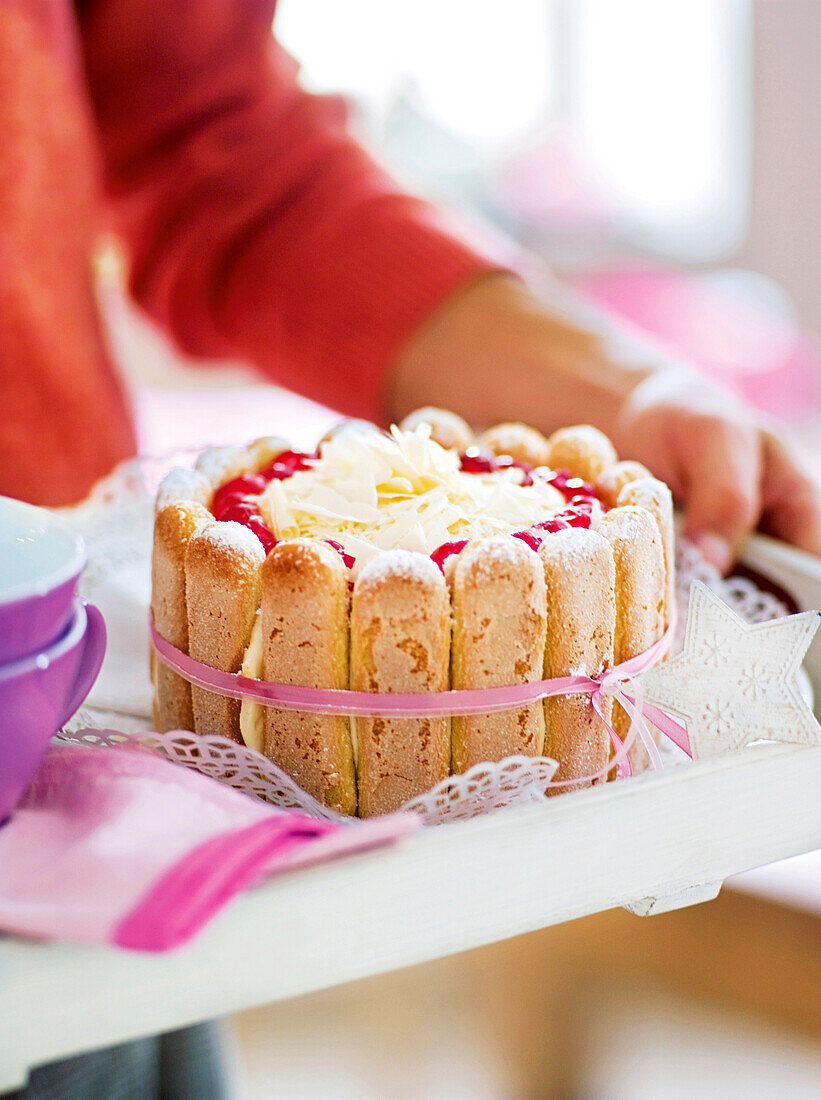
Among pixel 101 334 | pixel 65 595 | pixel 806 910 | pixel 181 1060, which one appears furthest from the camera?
pixel 806 910

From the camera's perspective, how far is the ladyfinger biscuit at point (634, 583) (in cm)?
60

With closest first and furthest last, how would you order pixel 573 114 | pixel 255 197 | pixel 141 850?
pixel 141 850
pixel 255 197
pixel 573 114

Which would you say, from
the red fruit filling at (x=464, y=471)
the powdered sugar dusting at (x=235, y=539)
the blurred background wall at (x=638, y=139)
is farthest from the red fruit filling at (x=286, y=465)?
the blurred background wall at (x=638, y=139)

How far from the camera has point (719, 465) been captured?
2.63ft

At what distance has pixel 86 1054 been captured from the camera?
63 cm

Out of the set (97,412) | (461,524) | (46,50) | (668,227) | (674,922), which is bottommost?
(674,922)

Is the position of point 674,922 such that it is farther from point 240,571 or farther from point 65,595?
point 65,595

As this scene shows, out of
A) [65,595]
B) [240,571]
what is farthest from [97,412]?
[65,595]

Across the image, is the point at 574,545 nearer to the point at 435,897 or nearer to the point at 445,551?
Answer: the point at 445,551

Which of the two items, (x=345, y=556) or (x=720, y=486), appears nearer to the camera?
(x=345, y=556)

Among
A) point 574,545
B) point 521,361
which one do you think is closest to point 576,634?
point 574,545

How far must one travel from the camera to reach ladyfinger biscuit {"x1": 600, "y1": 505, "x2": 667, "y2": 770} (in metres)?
0.60

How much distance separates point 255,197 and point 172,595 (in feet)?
2.32

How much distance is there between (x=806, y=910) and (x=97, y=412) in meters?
1.14
